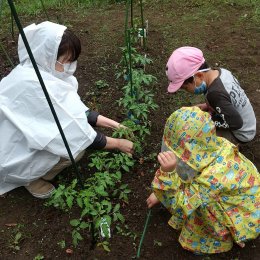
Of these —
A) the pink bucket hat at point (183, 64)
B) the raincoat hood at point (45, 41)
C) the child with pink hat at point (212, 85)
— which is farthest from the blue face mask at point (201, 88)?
the raincoat hood at point (45, 41)

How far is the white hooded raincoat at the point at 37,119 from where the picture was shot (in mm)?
2377

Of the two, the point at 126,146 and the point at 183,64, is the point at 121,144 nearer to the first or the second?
the point at 126,146

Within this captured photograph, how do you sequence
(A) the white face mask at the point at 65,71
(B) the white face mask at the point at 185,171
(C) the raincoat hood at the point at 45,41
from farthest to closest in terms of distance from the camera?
1. (A) the white face mask at the point at 65,71
2. (C) the raincoat hood at the point at 45,41
3. (B) the white face mask at the point at 185,171

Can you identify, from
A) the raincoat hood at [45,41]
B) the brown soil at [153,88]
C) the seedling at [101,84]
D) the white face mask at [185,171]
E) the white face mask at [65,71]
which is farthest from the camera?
the seedling at [101,84]

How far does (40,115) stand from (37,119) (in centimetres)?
3

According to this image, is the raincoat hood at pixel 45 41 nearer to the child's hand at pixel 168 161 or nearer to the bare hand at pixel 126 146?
the bare hand at pixel 126 146

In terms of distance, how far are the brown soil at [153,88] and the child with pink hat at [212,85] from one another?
1.48ft

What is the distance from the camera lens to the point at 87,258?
2195mm

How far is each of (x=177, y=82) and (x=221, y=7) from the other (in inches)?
125

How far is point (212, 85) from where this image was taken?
8.34ft

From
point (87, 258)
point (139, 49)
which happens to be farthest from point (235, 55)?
point (87, 258)

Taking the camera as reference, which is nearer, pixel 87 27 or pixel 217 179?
pixel 217 179

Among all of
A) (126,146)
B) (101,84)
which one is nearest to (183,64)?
(126,146)

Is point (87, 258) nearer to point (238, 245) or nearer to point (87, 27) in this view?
point (238, 245)
